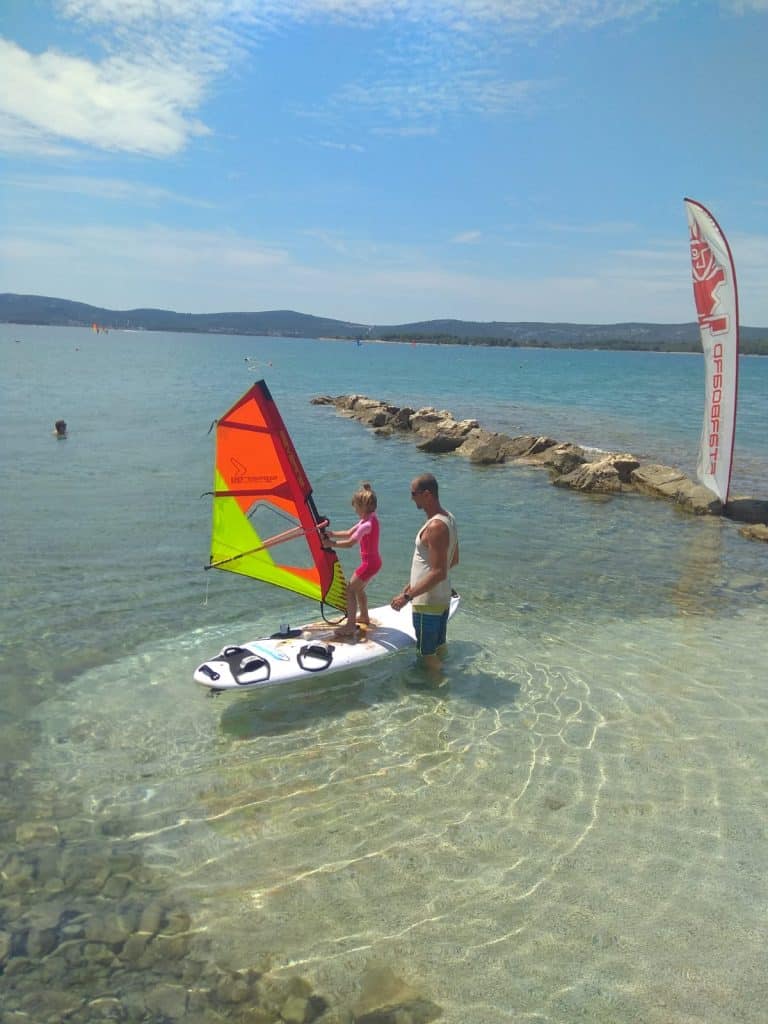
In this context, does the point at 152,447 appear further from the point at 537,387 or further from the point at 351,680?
the point at 537,387

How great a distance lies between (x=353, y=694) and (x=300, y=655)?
A: 0.73 m

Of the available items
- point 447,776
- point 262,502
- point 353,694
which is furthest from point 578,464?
point 447,776

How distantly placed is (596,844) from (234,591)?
7244 mm

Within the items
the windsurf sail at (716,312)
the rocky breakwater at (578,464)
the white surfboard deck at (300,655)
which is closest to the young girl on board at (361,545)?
the white surfboard deck at (300,655)

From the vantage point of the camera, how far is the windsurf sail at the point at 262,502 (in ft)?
27.2

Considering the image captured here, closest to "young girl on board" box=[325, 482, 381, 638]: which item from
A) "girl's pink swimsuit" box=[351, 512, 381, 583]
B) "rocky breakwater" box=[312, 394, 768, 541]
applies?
"girl's pink swimsuit" box=[351, 512, 381, 583]

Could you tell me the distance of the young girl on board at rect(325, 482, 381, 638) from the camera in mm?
8258

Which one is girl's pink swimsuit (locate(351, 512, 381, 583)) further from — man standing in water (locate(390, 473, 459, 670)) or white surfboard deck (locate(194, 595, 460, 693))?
white surfboard deck (locate(194, 595, 460, 693))

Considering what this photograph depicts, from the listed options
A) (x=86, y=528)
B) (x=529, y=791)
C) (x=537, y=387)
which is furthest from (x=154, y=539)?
(x=537, y=387)

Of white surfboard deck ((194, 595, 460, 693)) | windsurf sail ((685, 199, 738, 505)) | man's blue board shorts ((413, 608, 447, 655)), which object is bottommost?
white surfboard deck ((194, 595, 460, 693))

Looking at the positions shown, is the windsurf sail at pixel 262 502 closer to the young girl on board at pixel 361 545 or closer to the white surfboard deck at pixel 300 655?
the young girl on board at pixel 361 545

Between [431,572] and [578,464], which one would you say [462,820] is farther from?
[578,464]

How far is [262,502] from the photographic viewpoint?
8703mm

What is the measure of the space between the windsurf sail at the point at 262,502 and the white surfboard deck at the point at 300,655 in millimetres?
594
